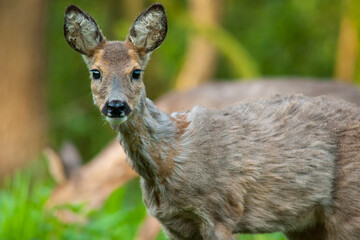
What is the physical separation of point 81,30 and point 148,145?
0.92 m

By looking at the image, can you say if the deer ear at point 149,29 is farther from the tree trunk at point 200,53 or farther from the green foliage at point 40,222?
the tree trunk at point 200,53

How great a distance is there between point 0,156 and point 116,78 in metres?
7.31

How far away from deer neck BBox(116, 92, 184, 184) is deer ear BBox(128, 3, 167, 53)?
15.3 inches

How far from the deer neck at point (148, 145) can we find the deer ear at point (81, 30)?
531 millimetres

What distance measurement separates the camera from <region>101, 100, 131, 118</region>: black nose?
5.04 m

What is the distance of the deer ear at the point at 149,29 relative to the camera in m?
5.45

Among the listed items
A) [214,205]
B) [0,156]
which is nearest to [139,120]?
[214,205]

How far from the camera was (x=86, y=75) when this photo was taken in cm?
1914

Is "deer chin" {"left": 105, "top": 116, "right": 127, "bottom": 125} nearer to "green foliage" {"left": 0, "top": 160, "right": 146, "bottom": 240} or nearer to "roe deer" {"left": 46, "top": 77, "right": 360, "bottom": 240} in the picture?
"green foliage" {"left": 0, "top": 160, "right": 146, "bottom": 240}

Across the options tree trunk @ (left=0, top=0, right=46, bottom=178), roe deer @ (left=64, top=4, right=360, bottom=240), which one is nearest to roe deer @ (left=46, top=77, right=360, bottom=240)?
tree trunk @ (left=0, top=0, right=46, bottom=178)

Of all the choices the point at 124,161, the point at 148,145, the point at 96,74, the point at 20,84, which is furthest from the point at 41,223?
the point at 20,84

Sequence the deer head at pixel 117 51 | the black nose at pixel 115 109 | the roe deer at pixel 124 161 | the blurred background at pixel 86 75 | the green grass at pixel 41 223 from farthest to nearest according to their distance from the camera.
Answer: the roe deer at pixel 124 161
the blurred background at pixel 86 75
the green grass at pixel 41 223
the deer head at pixel 117 51
the black nose at pixel 115 109

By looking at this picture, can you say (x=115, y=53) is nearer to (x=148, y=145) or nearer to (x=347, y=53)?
(x=148, y=145)

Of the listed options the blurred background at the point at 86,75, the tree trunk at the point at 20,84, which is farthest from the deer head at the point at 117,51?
the tree trunk at the point at 20,84
